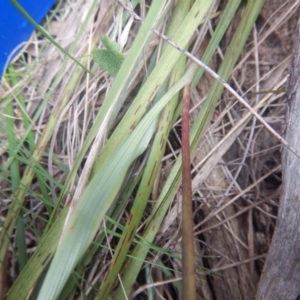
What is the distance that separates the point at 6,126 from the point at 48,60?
0.19m

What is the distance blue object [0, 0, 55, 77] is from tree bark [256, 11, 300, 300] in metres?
0.63

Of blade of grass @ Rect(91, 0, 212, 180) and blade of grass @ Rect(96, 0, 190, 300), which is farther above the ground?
blade of grass @ Rect(91, 0, 212, 180)

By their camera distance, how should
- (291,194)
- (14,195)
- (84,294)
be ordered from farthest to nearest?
(14,195) → (84,294) → (291,194)

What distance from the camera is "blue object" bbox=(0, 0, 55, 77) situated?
94cm

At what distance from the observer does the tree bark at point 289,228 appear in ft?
2.15

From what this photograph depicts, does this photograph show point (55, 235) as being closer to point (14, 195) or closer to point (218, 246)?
point (14, 195)

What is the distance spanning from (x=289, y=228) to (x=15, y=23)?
75 cm

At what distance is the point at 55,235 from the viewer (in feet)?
2.36

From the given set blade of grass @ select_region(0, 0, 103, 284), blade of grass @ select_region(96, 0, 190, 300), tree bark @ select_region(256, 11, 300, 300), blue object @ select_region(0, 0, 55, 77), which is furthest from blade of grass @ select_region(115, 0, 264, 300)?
blue object @ select_region(0, 0, 55, 77)

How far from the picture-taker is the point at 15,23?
968mm

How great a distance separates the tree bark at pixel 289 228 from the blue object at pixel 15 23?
63 cm

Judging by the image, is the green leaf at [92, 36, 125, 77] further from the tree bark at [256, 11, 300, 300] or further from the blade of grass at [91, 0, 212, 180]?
the tree bark at [256, 11, 300, 300]

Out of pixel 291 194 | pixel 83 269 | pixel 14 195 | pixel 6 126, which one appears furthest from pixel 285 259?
pixel 6 126

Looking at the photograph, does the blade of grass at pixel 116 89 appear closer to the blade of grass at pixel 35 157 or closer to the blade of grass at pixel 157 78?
the blade of grass at pixel 157 78
